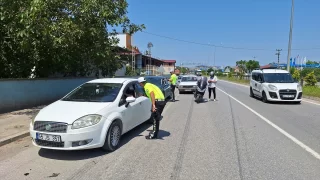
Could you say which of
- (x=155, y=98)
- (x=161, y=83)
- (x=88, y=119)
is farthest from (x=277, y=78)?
(x=88, y=119)

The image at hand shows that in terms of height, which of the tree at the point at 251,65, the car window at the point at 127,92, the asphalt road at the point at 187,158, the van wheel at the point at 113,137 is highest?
the tree at the point at 251,65

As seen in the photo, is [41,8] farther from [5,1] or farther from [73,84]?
[73,84]

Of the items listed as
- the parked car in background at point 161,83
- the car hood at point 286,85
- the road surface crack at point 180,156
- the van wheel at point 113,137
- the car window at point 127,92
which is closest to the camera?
the road surface crack at point 180,156

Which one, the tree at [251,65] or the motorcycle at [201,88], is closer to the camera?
the motorcycle at [201,88]

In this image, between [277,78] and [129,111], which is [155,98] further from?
[277,78]

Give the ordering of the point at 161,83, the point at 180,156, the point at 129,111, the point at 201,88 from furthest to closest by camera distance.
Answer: the point at 201,88
the point at 161,83
the point at 129,111
the point at 180,156

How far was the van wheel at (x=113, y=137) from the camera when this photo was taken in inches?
227

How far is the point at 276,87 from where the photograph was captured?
49.3 feet

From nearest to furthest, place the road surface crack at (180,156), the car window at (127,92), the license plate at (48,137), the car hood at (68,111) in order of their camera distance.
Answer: the road surface crack at (180,156) < the license plate at (48,137) < the car hood at (68,111) < the car window at (127,92)

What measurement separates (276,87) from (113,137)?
11.5 meters

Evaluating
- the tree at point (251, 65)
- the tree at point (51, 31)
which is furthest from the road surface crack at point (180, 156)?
the tree at point (251, 65)

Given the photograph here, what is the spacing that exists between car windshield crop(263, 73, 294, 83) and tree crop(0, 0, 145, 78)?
306 inches

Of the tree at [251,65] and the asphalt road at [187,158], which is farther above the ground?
the tree at [251,65]

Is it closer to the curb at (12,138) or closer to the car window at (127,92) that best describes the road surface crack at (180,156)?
the car window at (127,92)
